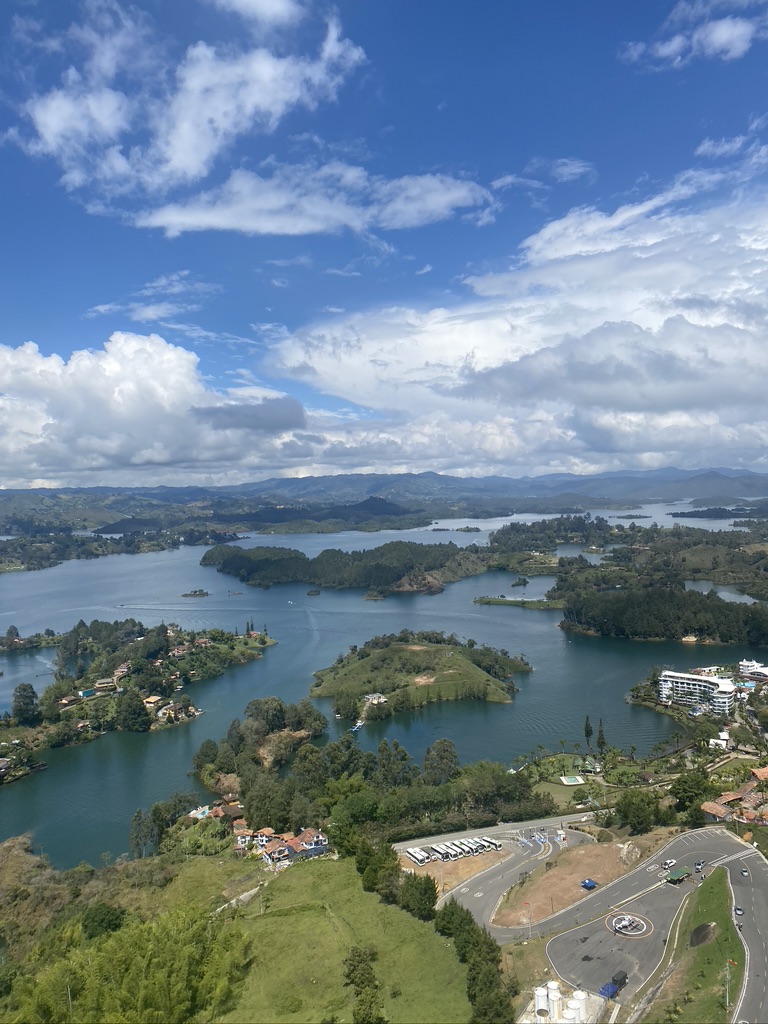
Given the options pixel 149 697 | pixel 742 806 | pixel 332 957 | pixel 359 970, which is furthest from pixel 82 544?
pixel 359 970

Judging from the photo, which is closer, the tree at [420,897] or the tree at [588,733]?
the tree at [420,897]

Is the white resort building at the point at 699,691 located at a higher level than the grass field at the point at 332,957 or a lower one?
lower

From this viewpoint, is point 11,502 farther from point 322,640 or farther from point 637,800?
point 637,800

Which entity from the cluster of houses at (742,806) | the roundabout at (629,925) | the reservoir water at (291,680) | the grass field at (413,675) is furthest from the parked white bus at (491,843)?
the grass field at (413,675)

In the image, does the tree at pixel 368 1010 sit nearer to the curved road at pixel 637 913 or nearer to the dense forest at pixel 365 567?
the curved road at pixel 637 913

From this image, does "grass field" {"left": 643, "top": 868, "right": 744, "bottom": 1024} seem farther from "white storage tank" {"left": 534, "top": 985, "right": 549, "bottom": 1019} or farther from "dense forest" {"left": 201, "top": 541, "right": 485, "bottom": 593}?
"dense forest" {"left": 201, "top": 541, "right": 485, "bottom": 593}
